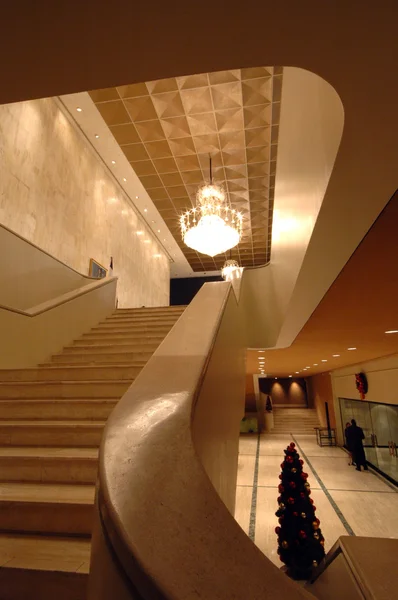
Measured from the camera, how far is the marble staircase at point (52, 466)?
1.54m

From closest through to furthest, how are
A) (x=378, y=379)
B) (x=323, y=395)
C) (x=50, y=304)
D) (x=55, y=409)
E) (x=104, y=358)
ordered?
1. (x=55, y=409)
2. (x=104, y=358)
3. (x=50, y=304)
4. (x=378, y=379)
5. (x=323, y=395)

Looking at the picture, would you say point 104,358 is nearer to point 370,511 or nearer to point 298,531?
point 298,531

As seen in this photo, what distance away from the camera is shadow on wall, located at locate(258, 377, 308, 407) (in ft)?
90.2

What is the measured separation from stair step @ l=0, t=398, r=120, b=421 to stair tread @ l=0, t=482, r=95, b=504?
0.76 meters

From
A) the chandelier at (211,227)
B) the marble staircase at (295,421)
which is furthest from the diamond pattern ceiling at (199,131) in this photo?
the marble staircase at (295,421)

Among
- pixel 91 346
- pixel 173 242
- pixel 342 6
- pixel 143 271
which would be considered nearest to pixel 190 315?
pixel 342 6

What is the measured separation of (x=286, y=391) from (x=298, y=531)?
2318cm

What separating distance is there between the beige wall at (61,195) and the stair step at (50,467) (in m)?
4.59

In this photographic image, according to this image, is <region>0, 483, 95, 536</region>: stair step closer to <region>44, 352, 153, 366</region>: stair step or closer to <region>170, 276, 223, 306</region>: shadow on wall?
<region>44, 352, 153, 366</region>: stair step

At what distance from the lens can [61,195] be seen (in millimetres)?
7770

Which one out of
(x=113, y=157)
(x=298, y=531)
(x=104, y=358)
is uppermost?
(x=113, y=157)

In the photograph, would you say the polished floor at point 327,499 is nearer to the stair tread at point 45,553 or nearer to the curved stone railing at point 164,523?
the stair tread at point 45,553

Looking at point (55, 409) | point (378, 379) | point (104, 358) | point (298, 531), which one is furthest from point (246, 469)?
point (55, 409)

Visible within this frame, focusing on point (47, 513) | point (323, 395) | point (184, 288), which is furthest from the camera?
point (184, 288)
